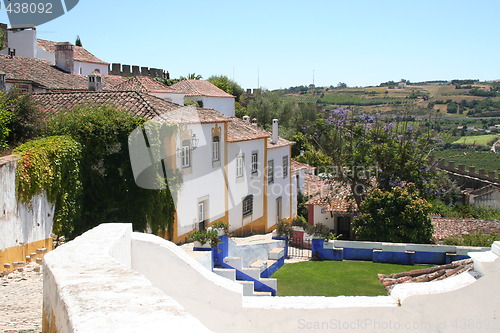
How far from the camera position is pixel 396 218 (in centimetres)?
2286

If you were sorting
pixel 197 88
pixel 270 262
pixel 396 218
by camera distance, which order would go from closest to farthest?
pixel 270 262
pixel 396 218
pixel 197 88

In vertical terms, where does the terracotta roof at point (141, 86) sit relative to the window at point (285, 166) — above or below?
above

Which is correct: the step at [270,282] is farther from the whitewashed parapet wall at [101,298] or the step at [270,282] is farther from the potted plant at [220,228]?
the whitewashed parapet wall at [101,298]

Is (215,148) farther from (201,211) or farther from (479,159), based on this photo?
(479,159)

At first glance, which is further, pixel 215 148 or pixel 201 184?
pixel 215 148

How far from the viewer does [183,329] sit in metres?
2.49

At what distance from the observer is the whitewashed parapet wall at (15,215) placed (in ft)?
36.3

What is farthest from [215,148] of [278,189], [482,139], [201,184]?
[482,139]

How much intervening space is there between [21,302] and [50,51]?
3447 cm

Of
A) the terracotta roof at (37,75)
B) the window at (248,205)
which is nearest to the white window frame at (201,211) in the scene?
the window at (248,205)

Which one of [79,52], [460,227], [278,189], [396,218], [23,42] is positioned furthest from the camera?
[79,52]

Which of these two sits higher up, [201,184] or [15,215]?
[15,215]

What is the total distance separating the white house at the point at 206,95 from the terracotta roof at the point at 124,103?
22.4 meters

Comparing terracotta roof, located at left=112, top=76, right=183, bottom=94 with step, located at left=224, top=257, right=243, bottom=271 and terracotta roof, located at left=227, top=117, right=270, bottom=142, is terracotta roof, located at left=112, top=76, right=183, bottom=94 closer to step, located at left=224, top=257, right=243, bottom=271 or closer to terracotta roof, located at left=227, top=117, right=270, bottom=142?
terracotta roof, located at left=227, top=117, right=270, bottom=142
